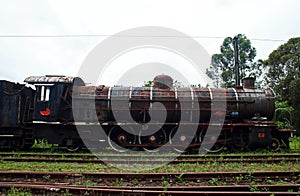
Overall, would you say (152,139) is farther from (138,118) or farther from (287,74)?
(287,74)

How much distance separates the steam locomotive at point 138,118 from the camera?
34.8ft

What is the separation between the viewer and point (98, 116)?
35.5ft

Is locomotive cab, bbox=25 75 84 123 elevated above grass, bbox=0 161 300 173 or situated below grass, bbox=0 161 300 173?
above

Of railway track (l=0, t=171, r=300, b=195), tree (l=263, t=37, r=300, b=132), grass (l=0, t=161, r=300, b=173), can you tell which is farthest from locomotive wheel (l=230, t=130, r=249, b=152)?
tree (l=263, t=37, r=300, b=132)

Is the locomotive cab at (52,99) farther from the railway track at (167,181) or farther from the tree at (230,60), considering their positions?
the tree at (230,60)

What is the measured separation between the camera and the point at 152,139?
10.7 m

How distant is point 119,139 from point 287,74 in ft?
77.9

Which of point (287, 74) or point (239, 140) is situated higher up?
point (287, 74)

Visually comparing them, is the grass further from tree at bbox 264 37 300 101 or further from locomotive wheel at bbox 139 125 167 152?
tree at bbox 264 37 300 101

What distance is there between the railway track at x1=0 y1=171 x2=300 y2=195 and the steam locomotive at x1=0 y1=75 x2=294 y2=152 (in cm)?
460

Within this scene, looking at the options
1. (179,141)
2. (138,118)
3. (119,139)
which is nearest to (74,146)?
(119,139)

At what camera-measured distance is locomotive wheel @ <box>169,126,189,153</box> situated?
1051cm

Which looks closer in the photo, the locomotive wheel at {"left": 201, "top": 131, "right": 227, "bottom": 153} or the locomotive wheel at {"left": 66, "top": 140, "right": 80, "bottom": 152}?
the locomotive wheel at {"left": 201, "top": 131, "right": 227, "bottom": 153}

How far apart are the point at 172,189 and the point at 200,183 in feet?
3.24
